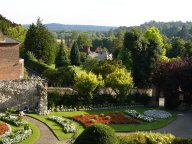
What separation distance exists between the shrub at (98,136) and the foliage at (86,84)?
2036cm

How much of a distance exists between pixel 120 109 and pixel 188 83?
8014mm

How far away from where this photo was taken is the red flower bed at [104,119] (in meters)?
34.4

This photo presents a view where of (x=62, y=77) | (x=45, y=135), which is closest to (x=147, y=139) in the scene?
(x=45, y=135)

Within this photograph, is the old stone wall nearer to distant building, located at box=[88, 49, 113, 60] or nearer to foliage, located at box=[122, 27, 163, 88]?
foliage, located at box=[122, 27, 163, 88]

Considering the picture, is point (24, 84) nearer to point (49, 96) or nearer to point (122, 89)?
point (49, 96)

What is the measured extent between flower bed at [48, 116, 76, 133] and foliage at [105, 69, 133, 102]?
994 centimetres

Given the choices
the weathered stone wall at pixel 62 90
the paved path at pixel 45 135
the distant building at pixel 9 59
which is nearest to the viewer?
the paved path at pixel 45 135

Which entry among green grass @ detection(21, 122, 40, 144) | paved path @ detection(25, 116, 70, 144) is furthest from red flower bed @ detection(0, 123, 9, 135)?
paved path @ detection(25, 116, 70, 144)

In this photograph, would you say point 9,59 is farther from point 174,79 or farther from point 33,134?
point 174,79

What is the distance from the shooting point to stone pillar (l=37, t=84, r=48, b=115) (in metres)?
36.5

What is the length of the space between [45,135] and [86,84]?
1163 cm

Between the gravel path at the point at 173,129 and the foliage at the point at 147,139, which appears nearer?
the foliage at the point at 147,139

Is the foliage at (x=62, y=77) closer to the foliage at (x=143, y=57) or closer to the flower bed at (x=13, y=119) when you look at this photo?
the foliage at (x=143, y=57)

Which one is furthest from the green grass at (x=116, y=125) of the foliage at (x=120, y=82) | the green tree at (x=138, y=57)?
the green tree at (x=138, y=57)
